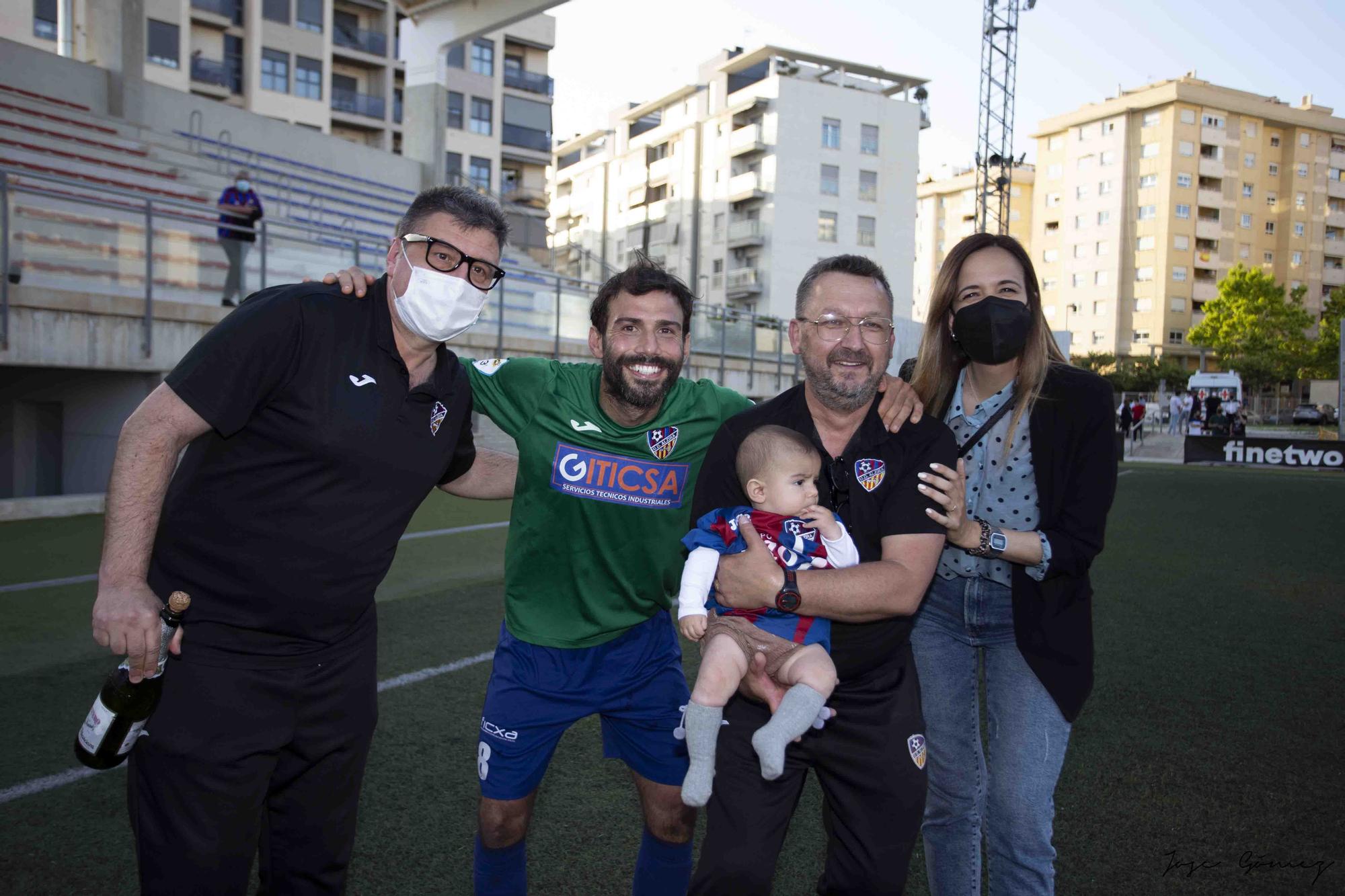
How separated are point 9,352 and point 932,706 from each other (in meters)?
11.0

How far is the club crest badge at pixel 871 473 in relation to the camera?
2.75 m

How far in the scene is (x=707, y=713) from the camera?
8.43 feet

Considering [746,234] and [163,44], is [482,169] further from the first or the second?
[746,234]

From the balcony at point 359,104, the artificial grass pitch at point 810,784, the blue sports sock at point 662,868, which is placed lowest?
the artificial grass pitch at point 810,784

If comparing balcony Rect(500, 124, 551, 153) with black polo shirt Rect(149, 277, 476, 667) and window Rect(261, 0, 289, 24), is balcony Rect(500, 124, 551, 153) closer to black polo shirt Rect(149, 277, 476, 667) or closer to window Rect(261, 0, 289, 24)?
window Rect(261, 0, 289, 24)

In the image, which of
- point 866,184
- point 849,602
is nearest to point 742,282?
point 866,184

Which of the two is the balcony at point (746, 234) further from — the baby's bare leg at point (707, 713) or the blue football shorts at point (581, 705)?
the baby's bare leg at point (707, 713)

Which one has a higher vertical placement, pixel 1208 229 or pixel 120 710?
pixel 1208 229

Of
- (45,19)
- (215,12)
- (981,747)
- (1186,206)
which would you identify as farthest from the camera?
(1186,206)

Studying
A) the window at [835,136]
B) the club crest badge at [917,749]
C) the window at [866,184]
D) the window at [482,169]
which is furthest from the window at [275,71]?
the club crest badge at [917,749]

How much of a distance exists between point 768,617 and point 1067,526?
3.10 ft

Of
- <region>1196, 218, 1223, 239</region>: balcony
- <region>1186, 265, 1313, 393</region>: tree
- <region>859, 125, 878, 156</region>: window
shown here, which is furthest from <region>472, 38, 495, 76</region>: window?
<region>1196, 218, 1223, 239</region>: balcony

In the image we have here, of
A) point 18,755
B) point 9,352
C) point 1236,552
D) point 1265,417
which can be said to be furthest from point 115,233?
point 1265,417

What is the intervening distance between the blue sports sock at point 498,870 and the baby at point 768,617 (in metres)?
0.87
